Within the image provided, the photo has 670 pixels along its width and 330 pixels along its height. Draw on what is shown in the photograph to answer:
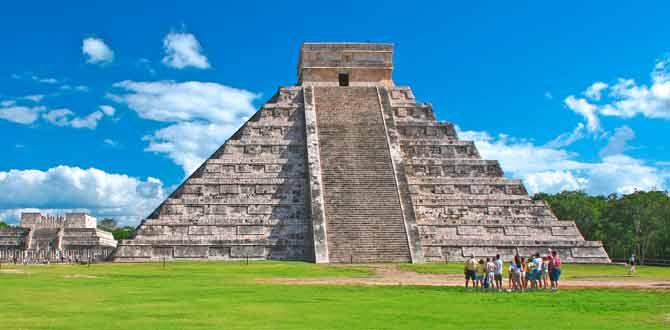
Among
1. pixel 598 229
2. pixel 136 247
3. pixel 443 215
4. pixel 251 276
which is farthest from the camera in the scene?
pixel 598 229

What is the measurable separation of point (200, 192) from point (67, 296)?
1721 centimetres

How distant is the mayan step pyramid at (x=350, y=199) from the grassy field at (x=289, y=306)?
29.6ft

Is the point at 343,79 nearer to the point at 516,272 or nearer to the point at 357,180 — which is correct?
the point at 357,180

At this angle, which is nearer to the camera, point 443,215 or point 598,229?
point 443,215

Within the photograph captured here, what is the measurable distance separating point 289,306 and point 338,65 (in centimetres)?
2763

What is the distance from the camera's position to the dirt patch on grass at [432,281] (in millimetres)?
20288

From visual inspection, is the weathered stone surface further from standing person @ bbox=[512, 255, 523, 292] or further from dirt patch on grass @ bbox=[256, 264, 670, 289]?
standing person @ bbox=[512, 255, 523, 292]

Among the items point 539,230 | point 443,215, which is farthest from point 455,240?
point 539,230

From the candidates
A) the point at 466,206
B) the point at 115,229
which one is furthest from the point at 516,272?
the point at 115,229

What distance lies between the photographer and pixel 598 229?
49.4m

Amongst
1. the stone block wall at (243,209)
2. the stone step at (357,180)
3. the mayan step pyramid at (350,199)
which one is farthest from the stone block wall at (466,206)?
the stone block wall at (243,209)

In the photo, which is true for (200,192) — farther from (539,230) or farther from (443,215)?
(539,230)

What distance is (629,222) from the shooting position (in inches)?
1901

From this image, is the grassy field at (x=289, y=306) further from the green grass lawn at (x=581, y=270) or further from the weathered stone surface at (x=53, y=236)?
the weathered stone surface at (x=53, y=236)
